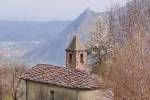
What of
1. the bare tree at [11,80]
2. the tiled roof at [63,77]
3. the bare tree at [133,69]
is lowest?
the bare tree at [11,80]

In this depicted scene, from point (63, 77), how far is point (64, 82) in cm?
68

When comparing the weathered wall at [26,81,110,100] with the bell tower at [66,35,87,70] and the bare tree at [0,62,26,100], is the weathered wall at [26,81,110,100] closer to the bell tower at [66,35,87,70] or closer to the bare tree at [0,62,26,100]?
the bell tower at [66,35,87,70]

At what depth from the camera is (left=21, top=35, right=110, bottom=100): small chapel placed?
2820cm

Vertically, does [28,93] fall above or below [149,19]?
below

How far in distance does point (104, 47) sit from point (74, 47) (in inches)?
438

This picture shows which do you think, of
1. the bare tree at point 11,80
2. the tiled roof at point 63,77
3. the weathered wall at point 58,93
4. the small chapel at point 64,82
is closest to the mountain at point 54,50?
the bare tree at point 11,80

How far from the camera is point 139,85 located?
731 inches

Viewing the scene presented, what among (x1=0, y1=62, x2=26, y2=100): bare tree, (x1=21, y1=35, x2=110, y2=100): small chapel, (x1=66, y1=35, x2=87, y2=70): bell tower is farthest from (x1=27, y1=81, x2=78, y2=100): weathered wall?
(x1=0, y1=62, x2=26, y2=100): bare tree

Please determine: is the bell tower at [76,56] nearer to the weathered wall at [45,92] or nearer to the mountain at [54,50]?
the weathered wall at [45,92]

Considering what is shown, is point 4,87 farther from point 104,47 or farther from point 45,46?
point 45,46

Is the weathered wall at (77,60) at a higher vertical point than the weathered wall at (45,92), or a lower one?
higher

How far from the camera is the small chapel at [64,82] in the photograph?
28203 mm

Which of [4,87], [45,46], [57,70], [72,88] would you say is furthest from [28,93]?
[45,46]

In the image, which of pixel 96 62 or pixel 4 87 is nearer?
pixel 96 62
